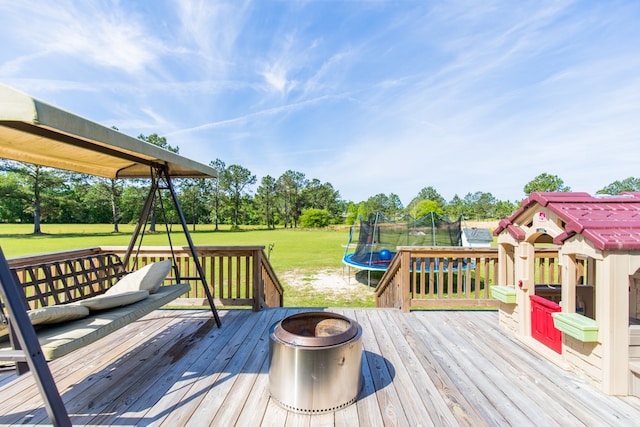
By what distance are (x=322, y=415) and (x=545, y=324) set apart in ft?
7.65

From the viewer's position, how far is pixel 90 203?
30.1m

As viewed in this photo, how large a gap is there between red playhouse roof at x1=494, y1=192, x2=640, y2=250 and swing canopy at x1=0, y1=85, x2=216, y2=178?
3.41 m

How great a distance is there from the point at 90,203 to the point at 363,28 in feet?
119

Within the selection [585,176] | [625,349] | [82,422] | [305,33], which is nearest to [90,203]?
[305,33]

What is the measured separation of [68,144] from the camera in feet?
7.27

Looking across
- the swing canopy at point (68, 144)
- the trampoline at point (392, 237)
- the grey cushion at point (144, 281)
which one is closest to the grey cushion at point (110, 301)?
the grey cushion at point (144, 281)

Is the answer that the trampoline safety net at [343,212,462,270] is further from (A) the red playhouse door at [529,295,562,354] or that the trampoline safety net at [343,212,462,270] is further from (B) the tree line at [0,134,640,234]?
(B) the tree line at [0,134,640,234]

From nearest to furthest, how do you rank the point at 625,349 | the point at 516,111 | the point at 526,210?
1. the point at 625,349
2. the point at 526,210
3. the point at 516,111

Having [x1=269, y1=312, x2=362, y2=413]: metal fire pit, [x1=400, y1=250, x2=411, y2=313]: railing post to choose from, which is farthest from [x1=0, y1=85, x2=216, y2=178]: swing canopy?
[x1=400, y1=250, x2=411, y2=313]: railing post

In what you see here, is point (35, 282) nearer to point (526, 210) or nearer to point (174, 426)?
point (174, 426)

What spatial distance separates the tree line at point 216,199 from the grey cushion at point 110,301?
17116mm

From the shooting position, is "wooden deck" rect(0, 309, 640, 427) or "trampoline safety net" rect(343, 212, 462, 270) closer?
"wooden deck" rect(0, 309, 640, 427)

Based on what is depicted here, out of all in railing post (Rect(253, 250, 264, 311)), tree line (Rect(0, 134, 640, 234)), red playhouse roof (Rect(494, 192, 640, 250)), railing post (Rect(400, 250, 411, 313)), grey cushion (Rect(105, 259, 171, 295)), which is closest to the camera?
red playhouse roof (Rect(494, 192, 640, 250))

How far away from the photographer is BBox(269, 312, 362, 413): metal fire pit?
166 centimetres
